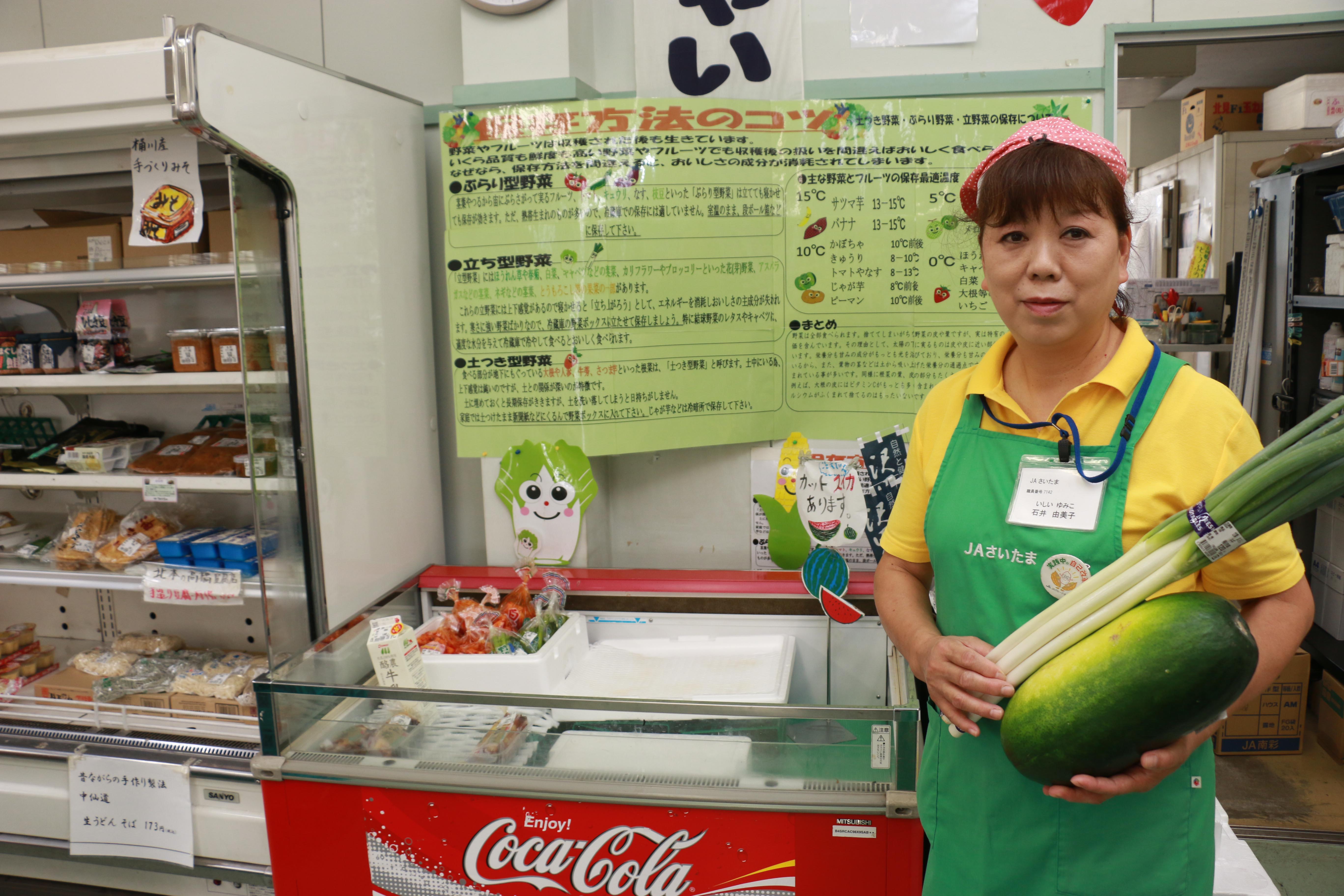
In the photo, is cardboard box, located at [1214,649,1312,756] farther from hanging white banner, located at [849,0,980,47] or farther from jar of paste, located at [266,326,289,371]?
jar of paste, located at [266,326,289,371]

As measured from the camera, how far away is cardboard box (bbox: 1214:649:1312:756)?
3.56 meters

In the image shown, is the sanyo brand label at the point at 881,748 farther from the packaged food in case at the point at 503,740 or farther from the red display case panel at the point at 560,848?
the packaged food in case at the point at 503,740

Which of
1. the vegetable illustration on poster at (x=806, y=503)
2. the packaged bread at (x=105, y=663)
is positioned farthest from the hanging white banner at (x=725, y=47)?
the packaged bread at (x=105, y=663)

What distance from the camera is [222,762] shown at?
2338 mm

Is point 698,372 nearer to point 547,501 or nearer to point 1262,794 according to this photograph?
point 547,501

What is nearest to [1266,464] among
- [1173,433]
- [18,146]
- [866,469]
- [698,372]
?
[1173,433]

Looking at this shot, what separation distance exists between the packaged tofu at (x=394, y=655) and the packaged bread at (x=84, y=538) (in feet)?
4.21

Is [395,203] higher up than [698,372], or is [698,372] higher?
[395,203]

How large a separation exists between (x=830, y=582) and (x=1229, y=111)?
19.7ft

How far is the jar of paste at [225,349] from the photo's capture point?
7.85 ft

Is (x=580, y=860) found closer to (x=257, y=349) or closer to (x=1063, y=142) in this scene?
(x=257, y=349)

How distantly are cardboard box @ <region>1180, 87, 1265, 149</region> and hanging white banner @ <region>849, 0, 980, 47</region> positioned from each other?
4583 millimetres

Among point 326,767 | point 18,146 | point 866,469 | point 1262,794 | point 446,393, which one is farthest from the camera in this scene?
point 1262,794

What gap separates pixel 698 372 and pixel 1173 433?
5.04ft
